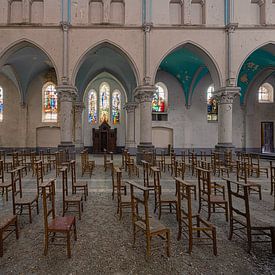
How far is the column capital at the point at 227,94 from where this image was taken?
447 inches

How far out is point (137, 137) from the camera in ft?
56.6

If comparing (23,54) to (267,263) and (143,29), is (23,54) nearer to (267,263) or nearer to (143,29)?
(143,29)

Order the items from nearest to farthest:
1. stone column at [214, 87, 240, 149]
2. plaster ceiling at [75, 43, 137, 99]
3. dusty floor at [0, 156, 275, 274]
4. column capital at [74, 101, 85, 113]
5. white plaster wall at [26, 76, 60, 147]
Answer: dusty floor at [0, 156, 275, 274] → stone column at [214, 87, 240, 149] → plaster ceiling at [75, 43, 137, 99] → column capital at [74, 101, 85, 113] → white plaster wall at [26, 76, 60, 147]

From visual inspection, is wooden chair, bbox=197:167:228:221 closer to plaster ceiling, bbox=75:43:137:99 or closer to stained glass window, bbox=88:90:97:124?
plaster ceiling, bbox=75:43:137:99

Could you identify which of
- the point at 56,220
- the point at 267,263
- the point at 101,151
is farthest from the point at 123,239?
the point at 101,151

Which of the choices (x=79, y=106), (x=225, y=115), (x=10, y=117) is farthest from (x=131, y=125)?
(x=10, y=117)

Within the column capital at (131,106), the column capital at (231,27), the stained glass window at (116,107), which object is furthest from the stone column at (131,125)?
the column capital at (231,27)

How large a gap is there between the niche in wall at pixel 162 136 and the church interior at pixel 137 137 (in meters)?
0.13

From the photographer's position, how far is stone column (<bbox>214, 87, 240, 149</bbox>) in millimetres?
11445

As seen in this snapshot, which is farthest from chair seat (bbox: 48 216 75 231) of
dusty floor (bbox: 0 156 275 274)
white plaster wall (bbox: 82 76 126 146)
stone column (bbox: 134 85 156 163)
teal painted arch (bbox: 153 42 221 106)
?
white plaster wall (bbox: 82 76 126 146)

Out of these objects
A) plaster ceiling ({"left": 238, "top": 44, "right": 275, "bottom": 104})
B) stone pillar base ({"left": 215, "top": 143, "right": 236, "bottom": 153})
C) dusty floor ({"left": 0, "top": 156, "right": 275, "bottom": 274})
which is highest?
plaster ceiling ({"left": 238, "top": 44, "right": 275, "bottom": 104})

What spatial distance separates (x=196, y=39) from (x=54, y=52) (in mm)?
7958

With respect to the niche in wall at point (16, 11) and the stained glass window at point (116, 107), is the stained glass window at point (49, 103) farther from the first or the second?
the niche in wall at point (16, 11)

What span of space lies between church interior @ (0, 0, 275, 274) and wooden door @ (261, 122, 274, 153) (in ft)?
0.36
